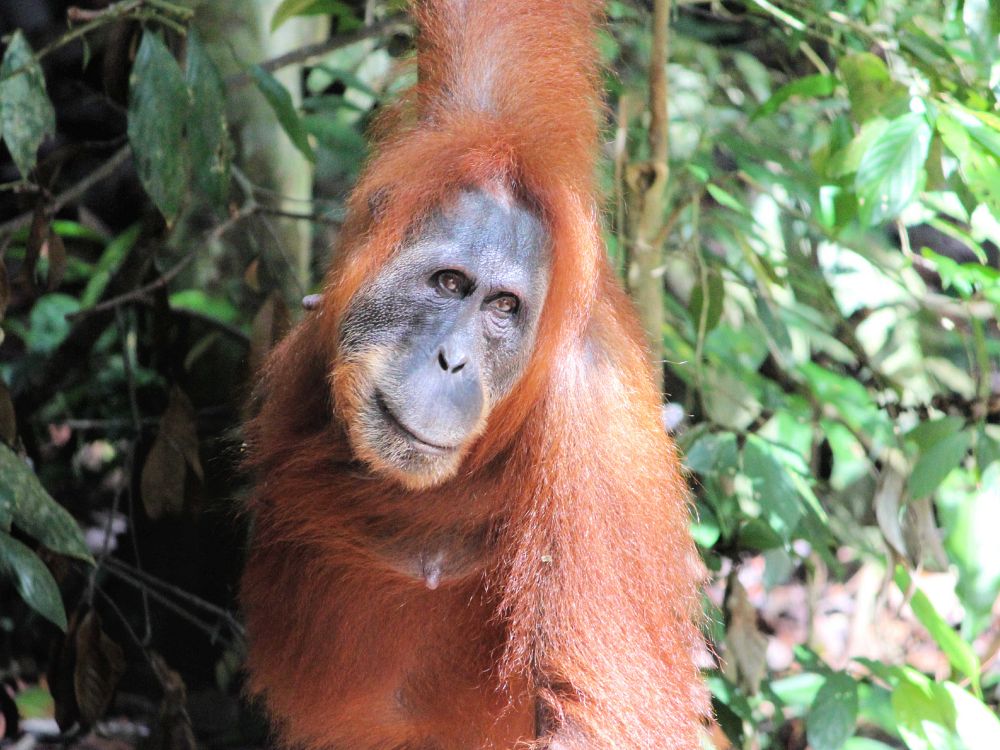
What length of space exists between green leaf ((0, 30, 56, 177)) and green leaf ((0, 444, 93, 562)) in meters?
0.60

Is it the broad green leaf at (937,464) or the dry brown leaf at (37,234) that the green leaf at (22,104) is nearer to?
the dry brown leaf at (37,234)

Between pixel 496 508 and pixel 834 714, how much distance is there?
899 millimetres

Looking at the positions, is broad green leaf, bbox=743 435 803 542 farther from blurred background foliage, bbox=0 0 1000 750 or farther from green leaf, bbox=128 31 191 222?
green leaf, bbox=128 31 191 222

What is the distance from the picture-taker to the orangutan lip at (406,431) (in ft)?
Answer: 6.91

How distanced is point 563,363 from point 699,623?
0.74m

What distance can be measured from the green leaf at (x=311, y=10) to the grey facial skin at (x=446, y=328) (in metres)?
1.05

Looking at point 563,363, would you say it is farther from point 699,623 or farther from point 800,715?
point 800,715

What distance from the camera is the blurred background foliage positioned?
2455 millimetres

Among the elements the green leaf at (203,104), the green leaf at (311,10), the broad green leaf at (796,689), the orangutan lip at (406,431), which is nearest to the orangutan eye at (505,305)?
the orangutan lip at (406,431)

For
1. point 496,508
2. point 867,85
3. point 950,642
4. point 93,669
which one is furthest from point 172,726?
point 867,85

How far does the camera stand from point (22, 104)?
2344 millimetres

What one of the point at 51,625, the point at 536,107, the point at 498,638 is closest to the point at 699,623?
the point at 498,638

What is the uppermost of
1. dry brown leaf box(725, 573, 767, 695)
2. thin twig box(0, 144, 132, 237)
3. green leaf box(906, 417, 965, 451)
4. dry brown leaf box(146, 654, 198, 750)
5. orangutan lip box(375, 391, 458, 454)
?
orangutan lip box(375, 391, 458, 454)

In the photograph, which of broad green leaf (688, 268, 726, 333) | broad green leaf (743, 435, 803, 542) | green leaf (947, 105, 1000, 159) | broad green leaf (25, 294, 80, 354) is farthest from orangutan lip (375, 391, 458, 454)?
broad green leaf (25, 294, 80, 354)
